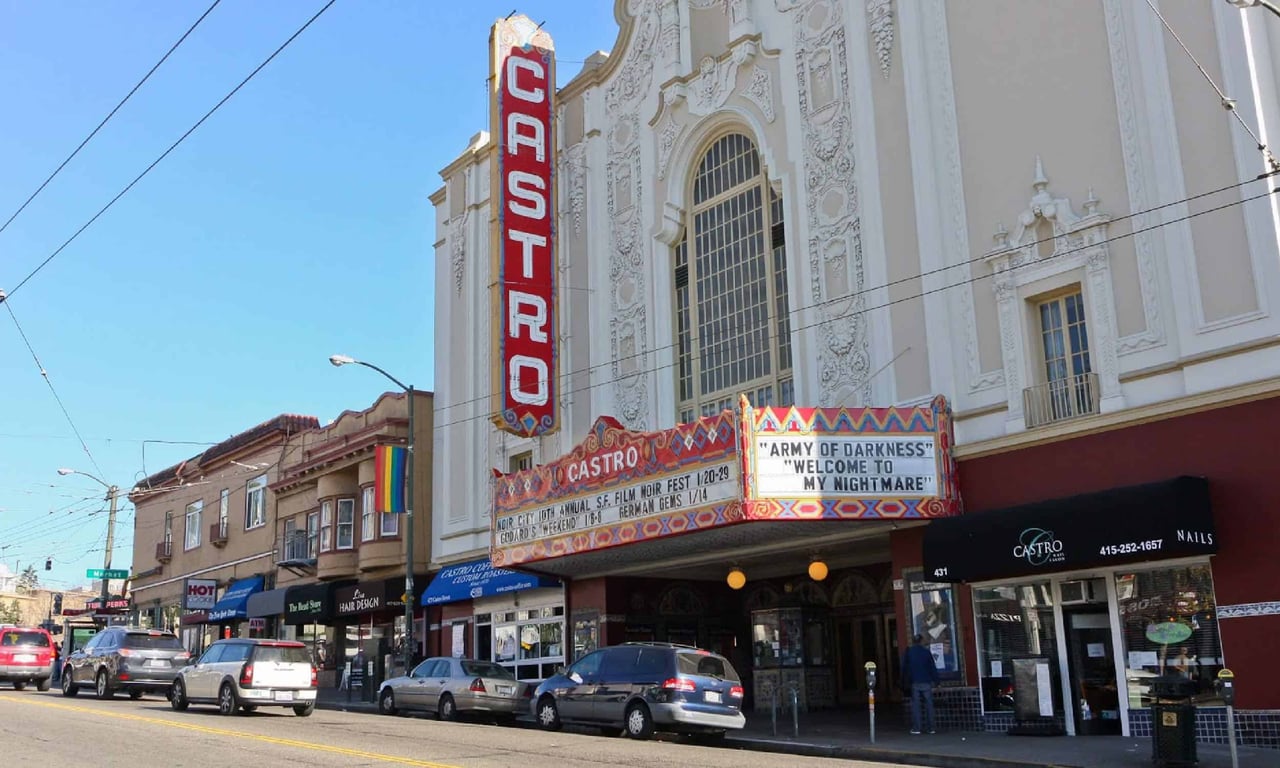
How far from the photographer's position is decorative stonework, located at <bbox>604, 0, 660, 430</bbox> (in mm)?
29219

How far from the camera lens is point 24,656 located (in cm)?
3353

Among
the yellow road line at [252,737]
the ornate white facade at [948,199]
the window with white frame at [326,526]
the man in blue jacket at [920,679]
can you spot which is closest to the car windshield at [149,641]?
the yellow road line at [252,737]

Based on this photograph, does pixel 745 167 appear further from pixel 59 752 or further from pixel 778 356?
pixel 59 752

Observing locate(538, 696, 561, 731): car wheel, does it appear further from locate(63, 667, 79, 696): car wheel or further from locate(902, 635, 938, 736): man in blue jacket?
locate(63, 667, 79, 696): car wheel

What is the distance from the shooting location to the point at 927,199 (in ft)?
74.1

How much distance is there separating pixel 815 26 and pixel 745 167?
347cm

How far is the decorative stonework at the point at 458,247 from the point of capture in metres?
36.4

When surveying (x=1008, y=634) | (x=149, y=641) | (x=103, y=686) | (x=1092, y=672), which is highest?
(x=149, y=641)

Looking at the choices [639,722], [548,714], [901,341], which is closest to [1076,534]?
[901,341]

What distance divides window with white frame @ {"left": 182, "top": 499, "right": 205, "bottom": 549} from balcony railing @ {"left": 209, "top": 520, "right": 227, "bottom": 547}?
2.42m

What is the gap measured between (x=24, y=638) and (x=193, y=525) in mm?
20259

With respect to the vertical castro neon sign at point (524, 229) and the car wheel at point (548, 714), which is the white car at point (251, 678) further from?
the vertical castro neon sign at point (524, 229)

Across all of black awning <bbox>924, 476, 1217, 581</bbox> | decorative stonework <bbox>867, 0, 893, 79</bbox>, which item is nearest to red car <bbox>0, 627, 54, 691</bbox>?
black awning <bbox>924, 476, 1217, 581</bbox>

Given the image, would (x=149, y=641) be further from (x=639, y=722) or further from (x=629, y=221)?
(x=629, y=221)
